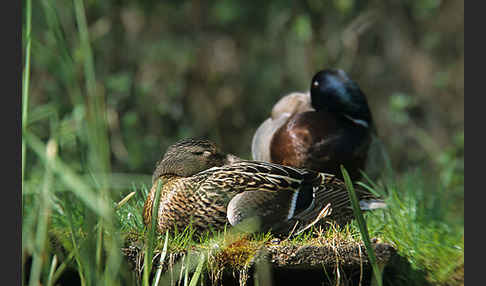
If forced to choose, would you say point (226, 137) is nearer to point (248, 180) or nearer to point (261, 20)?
point (261, 20)

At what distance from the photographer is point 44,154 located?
1.48m

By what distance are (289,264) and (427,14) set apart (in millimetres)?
5897

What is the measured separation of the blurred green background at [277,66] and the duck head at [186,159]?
13.8ft

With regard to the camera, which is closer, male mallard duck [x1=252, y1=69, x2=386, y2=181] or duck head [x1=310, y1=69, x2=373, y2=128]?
male mallard duck [x1=252, y1=69, x2=386, y2=181]

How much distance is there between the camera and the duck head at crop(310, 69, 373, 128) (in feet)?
12.4

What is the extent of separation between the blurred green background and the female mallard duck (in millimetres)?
4168

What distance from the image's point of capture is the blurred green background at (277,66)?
23.4 ft

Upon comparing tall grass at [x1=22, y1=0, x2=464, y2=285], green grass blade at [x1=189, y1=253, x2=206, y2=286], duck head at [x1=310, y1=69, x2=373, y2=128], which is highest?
duck head at [x1=310, y1=69, x2=373, y2=128]

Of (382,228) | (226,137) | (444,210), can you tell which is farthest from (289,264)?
(226,137)

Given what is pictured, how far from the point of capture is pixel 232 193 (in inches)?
99.6

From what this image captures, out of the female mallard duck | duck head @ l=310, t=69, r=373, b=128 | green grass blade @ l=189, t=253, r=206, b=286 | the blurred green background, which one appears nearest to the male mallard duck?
duck head @ l=310, t=69, r=373, b=128

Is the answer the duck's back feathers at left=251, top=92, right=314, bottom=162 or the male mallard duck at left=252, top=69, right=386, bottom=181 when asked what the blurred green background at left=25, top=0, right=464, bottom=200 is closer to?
the duck's back feathers at left=251, top=92, right=314, bottom=162

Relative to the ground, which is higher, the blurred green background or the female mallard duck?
the blurred green background

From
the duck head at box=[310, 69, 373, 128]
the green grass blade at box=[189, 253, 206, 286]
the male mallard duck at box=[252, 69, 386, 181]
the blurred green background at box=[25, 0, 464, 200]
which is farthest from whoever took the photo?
the blurred green background at box=[25, 0, 464, 200]
